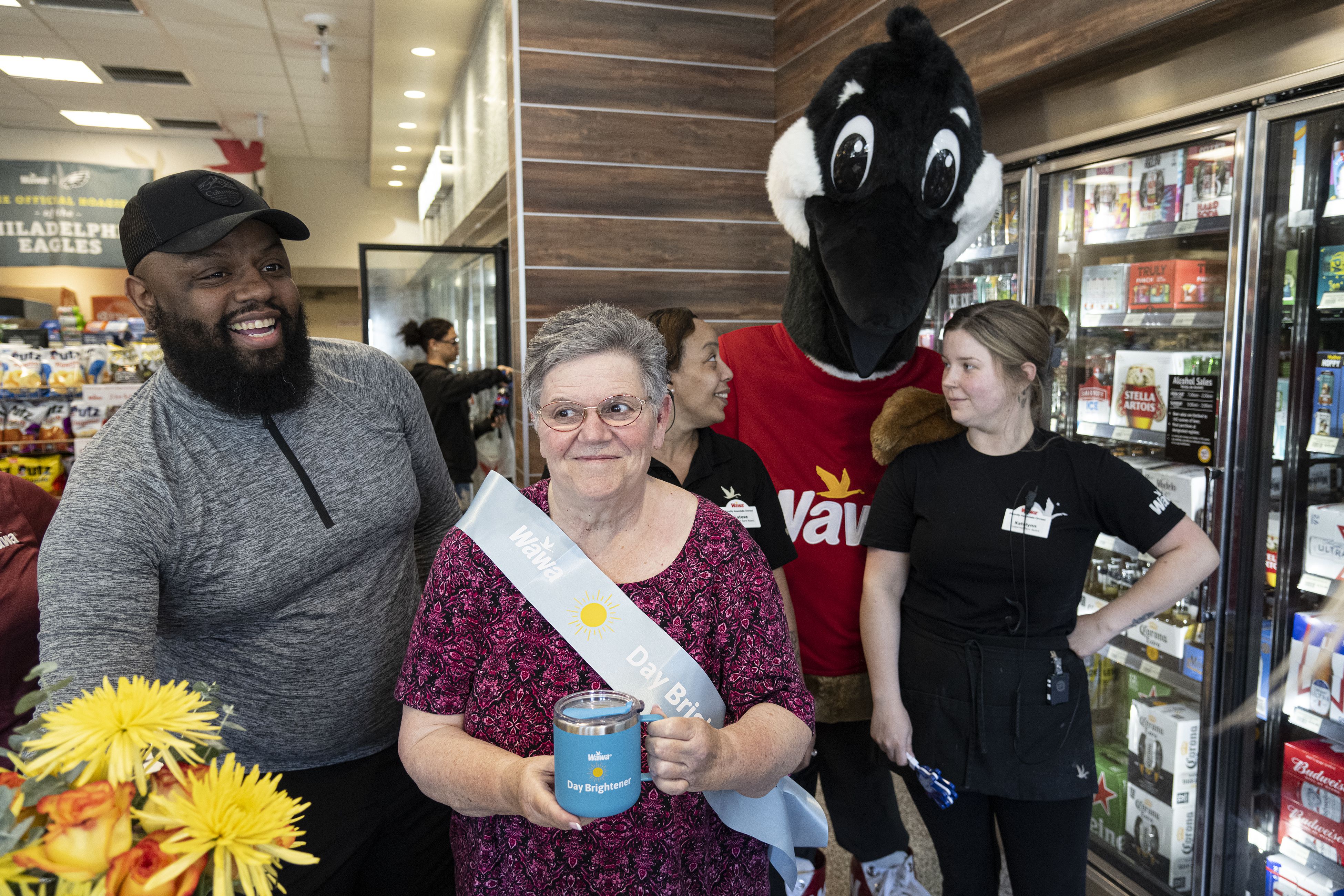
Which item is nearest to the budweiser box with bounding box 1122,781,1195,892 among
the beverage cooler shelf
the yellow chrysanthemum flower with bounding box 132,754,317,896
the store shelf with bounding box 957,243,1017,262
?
the beverage cooler shelf

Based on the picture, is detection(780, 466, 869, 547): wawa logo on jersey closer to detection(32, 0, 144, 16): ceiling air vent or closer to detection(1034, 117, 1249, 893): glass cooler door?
detection(1034, 117, 1249, 893): glass cooler door

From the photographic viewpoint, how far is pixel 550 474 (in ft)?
4.32

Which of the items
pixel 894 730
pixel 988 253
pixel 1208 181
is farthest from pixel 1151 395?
pixel 894 730

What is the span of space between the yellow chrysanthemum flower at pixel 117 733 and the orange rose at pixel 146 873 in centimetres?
5

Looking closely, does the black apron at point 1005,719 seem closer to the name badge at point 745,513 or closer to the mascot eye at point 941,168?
the name badge at point 745,513

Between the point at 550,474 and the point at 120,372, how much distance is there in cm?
389

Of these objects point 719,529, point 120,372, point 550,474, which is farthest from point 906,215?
point 120,372

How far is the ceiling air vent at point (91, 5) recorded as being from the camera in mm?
5336

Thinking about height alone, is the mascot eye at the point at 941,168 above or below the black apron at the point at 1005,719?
above

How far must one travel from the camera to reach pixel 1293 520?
2.07m

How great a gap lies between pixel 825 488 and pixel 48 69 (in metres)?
7.78

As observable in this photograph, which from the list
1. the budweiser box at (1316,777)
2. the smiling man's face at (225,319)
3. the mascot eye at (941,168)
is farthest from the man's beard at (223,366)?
the budweiser box at (1316,777)

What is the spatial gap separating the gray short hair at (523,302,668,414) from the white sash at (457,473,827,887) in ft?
0.58

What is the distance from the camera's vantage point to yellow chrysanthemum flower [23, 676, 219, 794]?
575 millimetres
